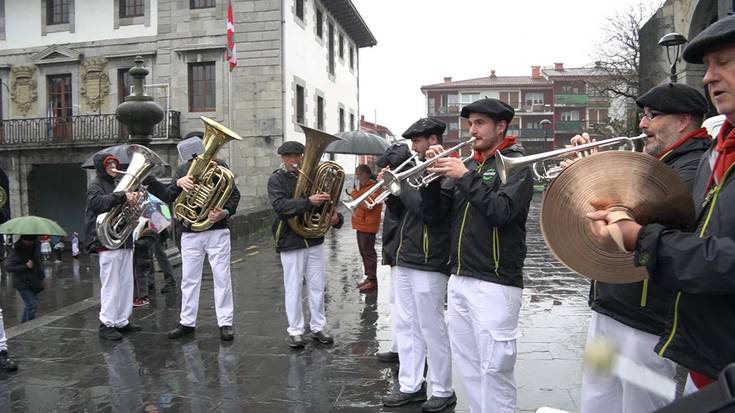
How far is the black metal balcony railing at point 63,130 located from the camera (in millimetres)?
23188

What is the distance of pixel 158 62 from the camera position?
72.2 ft

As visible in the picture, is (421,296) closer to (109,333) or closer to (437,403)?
(437,403)

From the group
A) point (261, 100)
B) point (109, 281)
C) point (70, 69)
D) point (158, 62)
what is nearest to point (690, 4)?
point (109, 281)

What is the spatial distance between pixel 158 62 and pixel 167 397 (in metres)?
19.6

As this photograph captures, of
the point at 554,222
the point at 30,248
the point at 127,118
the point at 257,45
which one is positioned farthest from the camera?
the point at 257,45

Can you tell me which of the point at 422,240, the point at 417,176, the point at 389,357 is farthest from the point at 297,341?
the point at 417,176

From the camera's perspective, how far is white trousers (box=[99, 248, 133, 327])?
21.2 ft

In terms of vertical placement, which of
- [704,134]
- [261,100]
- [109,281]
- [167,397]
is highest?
[261,100]

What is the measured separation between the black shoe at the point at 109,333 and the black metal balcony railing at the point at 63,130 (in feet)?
53.6

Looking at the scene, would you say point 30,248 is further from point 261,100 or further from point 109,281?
point 261,100

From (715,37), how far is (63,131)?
2572cm

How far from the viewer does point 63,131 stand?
78.3ft

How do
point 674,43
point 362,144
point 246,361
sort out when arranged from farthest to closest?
point 362,144, point 674,43, point 246,361

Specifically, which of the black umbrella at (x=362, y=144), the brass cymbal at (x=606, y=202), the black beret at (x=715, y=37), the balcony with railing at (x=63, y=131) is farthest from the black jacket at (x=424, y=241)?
the balcony with railing at (x=63, y=131)
